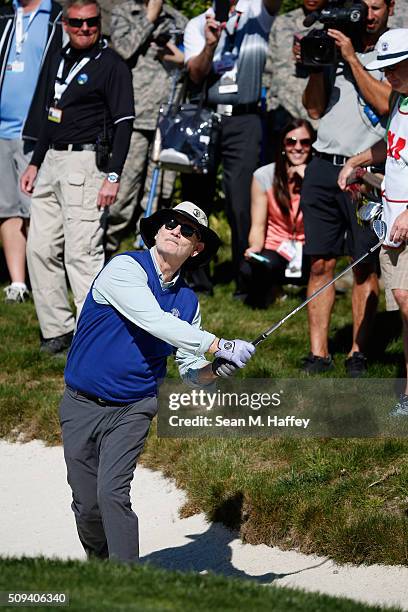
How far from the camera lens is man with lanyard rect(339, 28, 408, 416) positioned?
718 centimetres

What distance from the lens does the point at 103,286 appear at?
5695 millimetres

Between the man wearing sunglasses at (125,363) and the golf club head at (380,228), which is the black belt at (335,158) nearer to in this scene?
the golf club head at (380,228)

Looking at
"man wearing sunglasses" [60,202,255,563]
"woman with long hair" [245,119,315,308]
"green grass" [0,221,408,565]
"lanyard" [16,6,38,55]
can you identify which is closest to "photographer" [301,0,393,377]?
"green grass" [0,221,408,565]

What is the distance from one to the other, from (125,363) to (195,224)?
27.9 inches

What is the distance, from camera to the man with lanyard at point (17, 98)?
10148 mm

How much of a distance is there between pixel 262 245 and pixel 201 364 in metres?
4.26

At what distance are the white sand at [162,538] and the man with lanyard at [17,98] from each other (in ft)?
8.87

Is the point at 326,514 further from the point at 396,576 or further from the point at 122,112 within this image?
the point at 122,112

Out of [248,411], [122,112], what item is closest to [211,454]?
[248,411]

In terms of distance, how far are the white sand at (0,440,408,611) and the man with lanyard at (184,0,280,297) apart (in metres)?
2.99

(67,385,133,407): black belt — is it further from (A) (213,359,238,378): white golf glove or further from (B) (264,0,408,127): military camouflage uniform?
(B) (264,0,408,127): military camouflage uniform

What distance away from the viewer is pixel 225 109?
10172 mm

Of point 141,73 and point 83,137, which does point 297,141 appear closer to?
point 83,137

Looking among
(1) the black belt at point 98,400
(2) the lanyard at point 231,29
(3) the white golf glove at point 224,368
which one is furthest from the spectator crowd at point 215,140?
(1) the black belt at point 98,400
